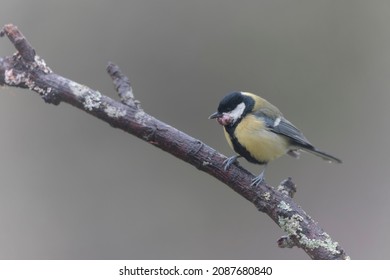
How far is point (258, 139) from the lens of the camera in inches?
48.1

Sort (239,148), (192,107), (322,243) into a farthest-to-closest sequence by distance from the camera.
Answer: (192,107) < (239,148) < (322,243)

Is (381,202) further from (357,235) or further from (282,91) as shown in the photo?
(282,91)

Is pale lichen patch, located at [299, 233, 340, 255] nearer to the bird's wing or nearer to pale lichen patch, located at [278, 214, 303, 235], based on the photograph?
pale lichen patch, located at [278, 214, 303, 235]

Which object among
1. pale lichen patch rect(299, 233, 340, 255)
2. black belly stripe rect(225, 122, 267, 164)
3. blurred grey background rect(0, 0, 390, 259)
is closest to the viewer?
pale lichen patch rect(299, 233, 340, 255)

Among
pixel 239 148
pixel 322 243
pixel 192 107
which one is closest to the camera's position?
pixel 322 243

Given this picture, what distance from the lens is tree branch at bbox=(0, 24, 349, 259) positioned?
0.95 m

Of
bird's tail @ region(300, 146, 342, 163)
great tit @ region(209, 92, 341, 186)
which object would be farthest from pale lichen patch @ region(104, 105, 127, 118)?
bird's tail @ region(300, 146, 342, 163)

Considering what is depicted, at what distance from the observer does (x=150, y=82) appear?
199 centimetres

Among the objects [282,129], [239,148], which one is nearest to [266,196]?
[239,148]

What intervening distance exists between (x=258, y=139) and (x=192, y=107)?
2.46 feet

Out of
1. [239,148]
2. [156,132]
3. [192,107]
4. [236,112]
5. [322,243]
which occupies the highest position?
[192,107]

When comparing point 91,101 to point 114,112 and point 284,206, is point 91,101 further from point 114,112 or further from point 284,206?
point 284,206
